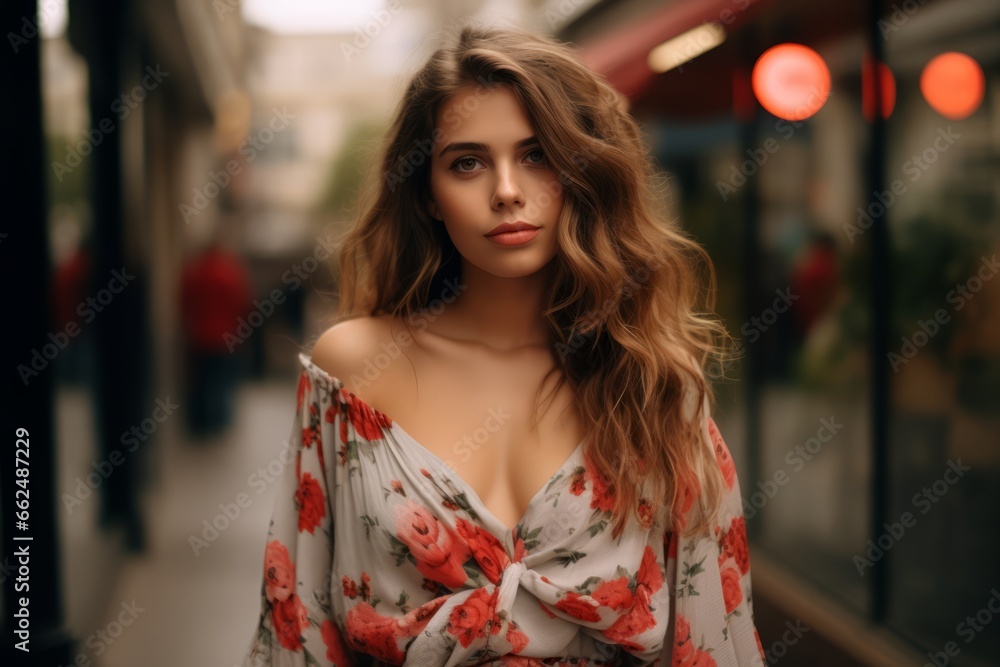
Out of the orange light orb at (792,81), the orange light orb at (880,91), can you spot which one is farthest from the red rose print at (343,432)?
the orange light orb at (792,81)

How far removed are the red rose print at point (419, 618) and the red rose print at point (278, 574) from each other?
28 cm

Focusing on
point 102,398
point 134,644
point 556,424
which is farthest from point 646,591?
point 102,398

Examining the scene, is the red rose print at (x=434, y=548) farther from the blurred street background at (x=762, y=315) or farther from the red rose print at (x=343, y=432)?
the blurred street background at (x=762, y=315)

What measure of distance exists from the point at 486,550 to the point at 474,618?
4.8 inches

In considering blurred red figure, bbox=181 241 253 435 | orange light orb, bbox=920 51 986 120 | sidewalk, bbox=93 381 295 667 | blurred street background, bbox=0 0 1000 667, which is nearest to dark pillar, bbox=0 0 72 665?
blurred street background, bbox=0 0 1000 667

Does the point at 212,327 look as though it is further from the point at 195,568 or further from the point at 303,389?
the point at 303,389

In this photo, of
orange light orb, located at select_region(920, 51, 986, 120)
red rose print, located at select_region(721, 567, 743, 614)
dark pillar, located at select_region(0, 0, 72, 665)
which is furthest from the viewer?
orange light orb, located at select_region(920, 51, 986, 120)

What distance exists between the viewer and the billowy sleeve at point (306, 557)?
186 centimetres

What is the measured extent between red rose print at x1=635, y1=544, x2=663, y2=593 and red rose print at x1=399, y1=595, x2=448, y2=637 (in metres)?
0.39

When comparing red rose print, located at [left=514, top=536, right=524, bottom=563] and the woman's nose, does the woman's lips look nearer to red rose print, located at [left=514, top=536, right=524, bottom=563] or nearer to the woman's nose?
the woman's nose

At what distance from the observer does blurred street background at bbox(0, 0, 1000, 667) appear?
10.6 ft

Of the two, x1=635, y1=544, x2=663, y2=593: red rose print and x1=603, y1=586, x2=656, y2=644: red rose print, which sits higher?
x1=635, y1=544, x2=663, y2=593: red rose print

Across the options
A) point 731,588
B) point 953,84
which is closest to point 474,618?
point 731,588

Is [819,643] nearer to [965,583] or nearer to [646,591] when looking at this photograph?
[965,583]
